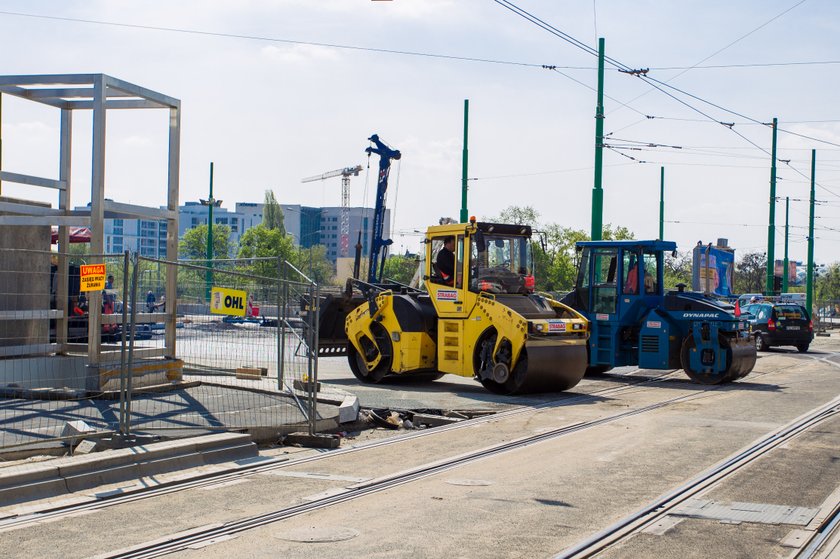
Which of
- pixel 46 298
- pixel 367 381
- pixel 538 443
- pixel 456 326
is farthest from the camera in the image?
pixel 367 381

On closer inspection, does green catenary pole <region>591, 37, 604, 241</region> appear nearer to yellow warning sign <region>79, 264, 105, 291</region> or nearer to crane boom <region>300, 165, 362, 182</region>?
yellow warning sign <region>79, 264, 105, 291</region>

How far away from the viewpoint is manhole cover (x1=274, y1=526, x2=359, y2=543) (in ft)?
21.1

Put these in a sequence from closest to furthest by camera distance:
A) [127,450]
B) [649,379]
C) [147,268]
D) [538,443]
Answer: [127,450] → [147,268] → [538,443] → [649,379]

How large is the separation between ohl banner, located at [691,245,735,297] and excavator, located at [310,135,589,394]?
1414 centimetres

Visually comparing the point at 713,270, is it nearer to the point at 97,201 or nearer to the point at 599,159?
the point at 599,159

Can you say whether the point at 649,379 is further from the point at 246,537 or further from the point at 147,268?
the point at 246,537

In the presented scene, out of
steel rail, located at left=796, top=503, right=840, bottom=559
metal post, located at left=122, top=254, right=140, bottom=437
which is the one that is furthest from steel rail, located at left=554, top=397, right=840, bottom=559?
metal post, located at left=122, top=254, right=140, bottom=437

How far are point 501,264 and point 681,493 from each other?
31.2 feet

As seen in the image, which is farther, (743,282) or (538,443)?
(743,282)

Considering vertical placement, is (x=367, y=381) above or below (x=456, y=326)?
below

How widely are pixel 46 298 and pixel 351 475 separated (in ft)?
16.5

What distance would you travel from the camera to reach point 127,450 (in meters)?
8.70

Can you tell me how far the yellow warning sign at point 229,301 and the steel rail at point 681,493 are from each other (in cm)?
503

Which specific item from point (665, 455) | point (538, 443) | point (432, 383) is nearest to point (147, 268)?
point (538, 443)
